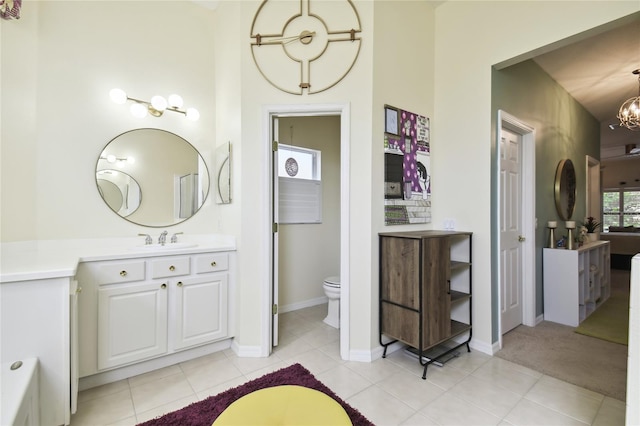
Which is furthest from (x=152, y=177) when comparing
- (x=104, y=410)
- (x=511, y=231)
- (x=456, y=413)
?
(x=511, y=231)

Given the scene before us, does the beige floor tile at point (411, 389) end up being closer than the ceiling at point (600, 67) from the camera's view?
Yes

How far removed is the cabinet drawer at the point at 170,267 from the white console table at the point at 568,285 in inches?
147

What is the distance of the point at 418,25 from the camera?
2.60 m

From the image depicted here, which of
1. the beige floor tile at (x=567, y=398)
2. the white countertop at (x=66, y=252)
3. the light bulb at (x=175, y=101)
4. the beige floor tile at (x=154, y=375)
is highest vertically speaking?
the light bulb at (x=175, y=101)

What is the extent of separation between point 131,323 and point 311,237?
2.05 metres

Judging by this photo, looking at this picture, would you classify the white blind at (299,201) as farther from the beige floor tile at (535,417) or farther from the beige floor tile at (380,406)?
the beige floor tile at (535,417)

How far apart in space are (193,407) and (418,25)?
347cm

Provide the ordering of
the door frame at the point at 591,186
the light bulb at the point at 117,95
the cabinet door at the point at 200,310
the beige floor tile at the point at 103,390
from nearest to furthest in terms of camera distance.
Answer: the beige floor tile at the point at 103,390 → the cabinet door at the point at 200,310 → the light bulb at the point at 117,95 → the door frame at the point at 591,186

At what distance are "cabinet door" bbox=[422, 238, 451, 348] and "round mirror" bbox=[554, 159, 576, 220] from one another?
7.56ft

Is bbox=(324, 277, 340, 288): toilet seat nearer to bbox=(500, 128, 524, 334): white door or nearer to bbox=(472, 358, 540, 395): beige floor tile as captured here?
bbox=(472, 358, 540, 395): beige floor tile

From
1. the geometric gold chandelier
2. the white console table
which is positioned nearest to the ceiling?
the geometric gold chandelier

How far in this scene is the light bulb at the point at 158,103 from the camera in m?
2.47

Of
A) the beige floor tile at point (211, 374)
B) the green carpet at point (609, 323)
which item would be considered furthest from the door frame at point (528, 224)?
the beige floor tile at point (211, 374)

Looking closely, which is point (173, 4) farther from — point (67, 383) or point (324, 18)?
point (67, 383)
